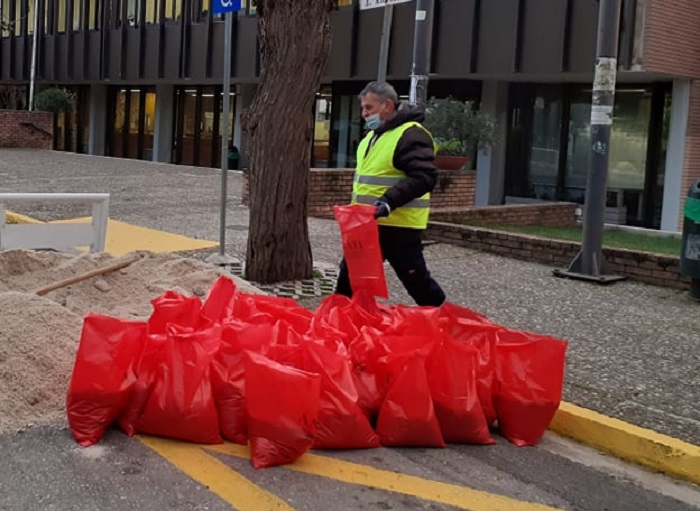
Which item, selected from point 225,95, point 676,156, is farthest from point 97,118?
point 225,95

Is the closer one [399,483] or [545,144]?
[399,483]

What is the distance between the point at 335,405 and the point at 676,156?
14.1 m

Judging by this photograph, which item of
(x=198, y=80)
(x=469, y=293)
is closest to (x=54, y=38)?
(x=198, y=80)

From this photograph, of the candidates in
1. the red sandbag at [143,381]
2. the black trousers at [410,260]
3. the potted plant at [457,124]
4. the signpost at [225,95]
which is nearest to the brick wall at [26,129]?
the potted plant at [457,124]

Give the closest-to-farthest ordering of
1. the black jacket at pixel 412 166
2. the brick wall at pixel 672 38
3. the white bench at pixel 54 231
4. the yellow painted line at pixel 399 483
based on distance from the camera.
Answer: the yellow painted line at pixel 399 483 < the black jacket at pixel 412 166 < the white bench at pixel 54 231 < the brick wall at pixel 672 38

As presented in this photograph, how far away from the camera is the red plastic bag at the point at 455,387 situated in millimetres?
4641

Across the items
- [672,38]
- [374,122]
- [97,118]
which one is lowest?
[374,122]

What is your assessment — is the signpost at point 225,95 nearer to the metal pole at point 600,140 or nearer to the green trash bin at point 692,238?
the metal pole at point 600,140

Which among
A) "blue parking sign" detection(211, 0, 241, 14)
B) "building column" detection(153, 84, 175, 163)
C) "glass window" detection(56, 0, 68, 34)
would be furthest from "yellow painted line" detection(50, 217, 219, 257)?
"glass window" detection(56, 0, 68, 34)

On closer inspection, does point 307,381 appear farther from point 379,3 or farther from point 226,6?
point 379,3

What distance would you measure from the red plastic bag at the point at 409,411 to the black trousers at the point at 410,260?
4.98 ft

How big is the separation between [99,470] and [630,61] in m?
13.6

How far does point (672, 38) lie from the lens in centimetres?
1594

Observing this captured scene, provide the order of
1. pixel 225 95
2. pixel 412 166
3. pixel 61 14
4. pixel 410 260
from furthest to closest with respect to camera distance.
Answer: pixel 61 14, pixel 225 95, pixel 410 260, pixel 412 166
